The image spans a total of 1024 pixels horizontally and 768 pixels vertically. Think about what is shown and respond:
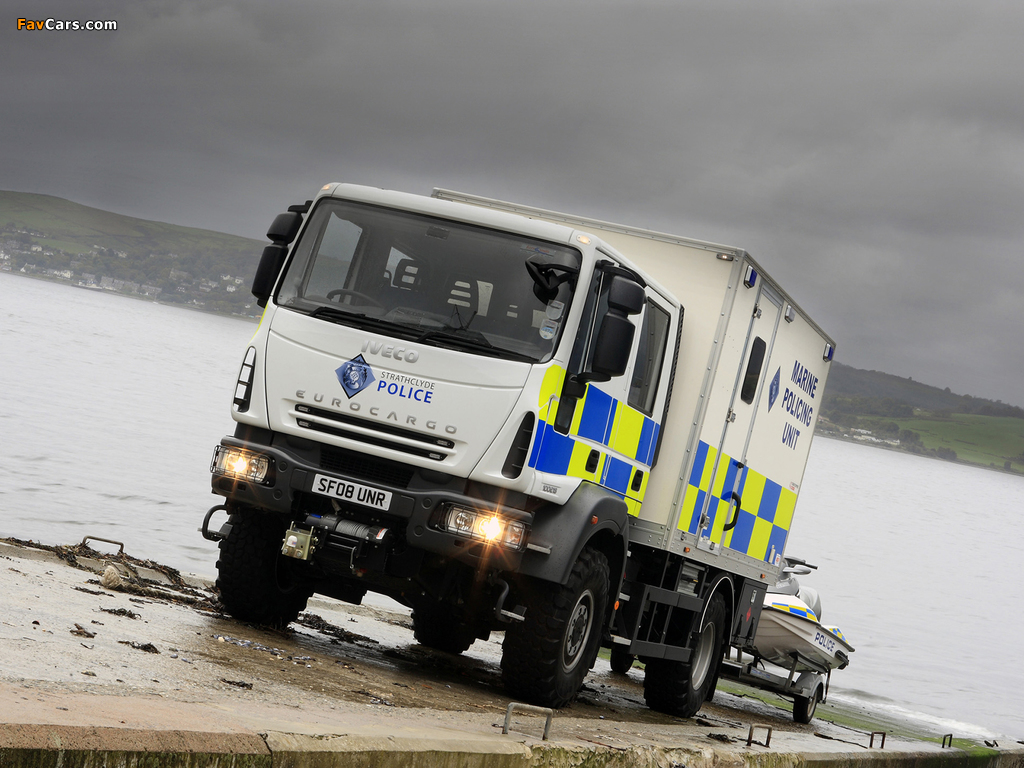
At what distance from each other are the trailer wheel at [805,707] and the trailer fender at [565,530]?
6284 mm

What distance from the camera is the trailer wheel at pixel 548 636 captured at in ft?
24.7

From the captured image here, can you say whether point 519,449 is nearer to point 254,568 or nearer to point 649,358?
point 649,358

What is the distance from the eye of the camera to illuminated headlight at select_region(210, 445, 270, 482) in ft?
24.3

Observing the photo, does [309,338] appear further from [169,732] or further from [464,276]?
[169,732]

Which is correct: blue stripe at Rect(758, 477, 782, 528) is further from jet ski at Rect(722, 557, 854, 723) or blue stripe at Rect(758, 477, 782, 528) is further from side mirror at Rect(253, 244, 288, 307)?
side mirror at Rect(253, 244, 288, 307)

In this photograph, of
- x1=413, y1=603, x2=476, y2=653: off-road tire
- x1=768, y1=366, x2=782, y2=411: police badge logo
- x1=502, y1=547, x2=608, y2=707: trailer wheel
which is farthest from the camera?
x1=413, y1=603, x2=476, y2=653: off-road tire

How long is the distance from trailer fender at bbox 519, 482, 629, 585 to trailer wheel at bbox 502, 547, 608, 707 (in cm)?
19

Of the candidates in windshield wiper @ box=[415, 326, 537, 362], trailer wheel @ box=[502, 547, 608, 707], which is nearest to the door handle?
trailer wheel @ box=[502, 547, 608, 707]

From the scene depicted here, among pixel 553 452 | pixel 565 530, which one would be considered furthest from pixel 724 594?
pixel 553 452

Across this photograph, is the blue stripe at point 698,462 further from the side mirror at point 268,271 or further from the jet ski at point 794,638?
the side mirror at point 268,271

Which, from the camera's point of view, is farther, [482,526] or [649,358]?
[649,358]

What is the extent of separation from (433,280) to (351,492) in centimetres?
144

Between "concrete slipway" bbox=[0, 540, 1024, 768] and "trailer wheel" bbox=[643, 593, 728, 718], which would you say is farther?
"trailer wheel" bbox=[643, 593, 728, 718]

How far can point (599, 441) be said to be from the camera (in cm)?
789
